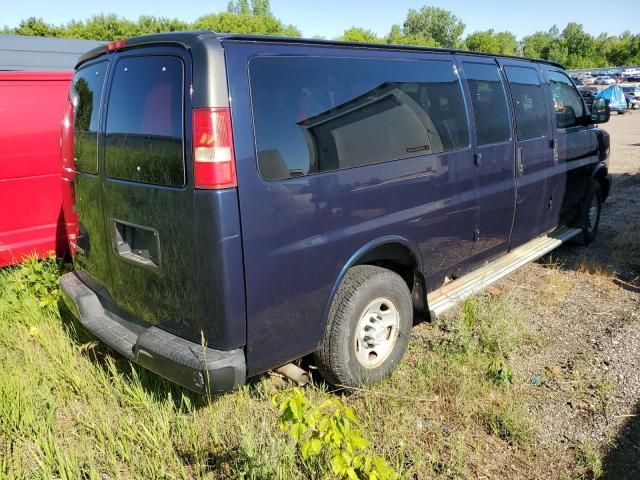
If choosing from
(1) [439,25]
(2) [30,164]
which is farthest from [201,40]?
(1) [439,25]

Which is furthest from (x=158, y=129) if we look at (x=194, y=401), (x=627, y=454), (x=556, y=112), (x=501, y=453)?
(x=556, y=112)

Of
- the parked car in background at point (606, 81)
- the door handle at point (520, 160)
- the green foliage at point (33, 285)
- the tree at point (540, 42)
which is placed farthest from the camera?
the tree at point (540, 42)

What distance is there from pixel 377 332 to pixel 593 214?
4.19 m

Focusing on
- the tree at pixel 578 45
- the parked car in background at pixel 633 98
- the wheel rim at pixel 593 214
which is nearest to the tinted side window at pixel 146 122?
the wheel rim at pixel 593 214

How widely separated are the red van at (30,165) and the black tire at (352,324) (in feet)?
10.9

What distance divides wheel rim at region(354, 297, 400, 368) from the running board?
40 cm

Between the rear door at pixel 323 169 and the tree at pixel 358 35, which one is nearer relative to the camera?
the rear door at pixel 323 169

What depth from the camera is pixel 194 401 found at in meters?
3.03

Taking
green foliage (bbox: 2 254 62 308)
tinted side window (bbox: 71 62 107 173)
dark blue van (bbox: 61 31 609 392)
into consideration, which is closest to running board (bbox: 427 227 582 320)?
dark blue van (bbox: 61 31 609 392)

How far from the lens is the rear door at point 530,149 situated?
14.4 ft

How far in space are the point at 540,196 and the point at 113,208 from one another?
12.4ft

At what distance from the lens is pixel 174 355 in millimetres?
2457

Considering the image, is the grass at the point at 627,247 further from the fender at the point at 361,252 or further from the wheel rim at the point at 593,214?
the fender at the point at 361,252

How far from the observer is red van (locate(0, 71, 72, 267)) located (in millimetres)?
4559
